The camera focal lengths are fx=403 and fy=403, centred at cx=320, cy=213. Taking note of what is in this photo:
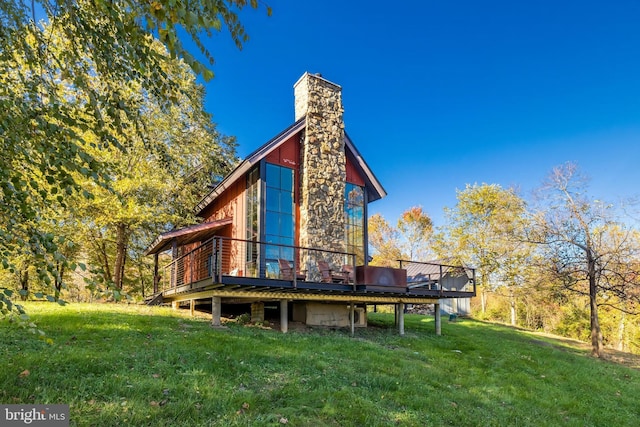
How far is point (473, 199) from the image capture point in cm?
2744

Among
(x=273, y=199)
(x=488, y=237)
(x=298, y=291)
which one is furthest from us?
(x=488, y=237)

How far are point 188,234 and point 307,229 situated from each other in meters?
4.16

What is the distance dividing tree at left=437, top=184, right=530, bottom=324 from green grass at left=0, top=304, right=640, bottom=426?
47.8 ft

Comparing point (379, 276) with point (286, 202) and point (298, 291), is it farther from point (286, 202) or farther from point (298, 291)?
point (286, 202)

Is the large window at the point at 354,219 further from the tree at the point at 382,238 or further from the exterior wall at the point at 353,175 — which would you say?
the tree at the point at 382,238

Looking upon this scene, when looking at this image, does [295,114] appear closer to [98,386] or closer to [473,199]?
[98,386]

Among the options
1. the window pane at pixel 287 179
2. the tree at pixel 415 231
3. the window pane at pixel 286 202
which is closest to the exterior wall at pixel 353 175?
the window pane at pixel 287 179

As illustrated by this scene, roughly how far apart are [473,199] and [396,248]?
956cm

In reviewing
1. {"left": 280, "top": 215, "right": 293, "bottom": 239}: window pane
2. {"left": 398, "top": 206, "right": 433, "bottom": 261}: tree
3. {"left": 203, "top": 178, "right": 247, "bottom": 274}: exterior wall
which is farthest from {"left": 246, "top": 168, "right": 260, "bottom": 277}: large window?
{"left": 398, "top": 206, "right": 433, "bottom": 261}: tree

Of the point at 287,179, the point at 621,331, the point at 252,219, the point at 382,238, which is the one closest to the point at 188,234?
the point at 252,219

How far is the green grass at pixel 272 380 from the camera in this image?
4.77 metres

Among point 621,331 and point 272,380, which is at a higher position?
point 272,380

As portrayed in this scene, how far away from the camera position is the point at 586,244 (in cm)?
1438

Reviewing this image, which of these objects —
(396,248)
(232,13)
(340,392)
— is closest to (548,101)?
(396,248)
